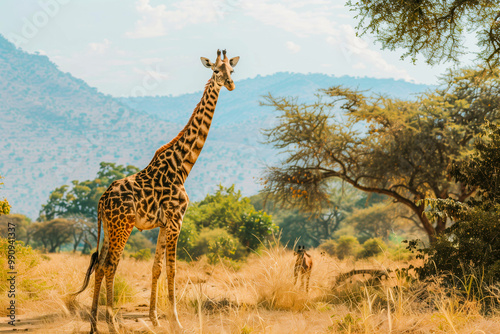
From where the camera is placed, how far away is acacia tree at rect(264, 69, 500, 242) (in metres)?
16.0

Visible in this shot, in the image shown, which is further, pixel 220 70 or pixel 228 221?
pixel 228 221

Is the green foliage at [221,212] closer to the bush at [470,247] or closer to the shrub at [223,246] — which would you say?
the shrub at [223,246]

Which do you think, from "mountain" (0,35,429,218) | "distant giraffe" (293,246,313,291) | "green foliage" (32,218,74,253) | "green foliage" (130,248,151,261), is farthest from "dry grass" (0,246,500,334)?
"mountain" (0,35,429,218)

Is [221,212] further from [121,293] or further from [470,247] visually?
[470,247]

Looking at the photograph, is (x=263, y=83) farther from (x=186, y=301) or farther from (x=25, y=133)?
(x=186, y=301)

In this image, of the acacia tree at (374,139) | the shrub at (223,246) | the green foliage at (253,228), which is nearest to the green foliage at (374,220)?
the green foliage at (253,228)

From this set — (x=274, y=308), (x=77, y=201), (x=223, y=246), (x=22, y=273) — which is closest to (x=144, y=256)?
(x=223, y=246)

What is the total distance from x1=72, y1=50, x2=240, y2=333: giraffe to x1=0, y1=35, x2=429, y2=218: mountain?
108 metres

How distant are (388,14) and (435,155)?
20.2 feet

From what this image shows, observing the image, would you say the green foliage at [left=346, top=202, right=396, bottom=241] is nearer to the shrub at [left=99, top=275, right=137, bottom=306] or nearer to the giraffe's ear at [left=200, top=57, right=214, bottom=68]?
the shrub at [left=99, top=275, right=137, bottom=306]

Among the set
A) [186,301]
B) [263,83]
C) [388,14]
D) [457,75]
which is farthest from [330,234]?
[263,83]

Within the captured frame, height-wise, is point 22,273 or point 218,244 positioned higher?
point 22,273

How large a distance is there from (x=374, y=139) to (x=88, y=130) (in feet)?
444

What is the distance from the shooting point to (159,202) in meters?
6.82
